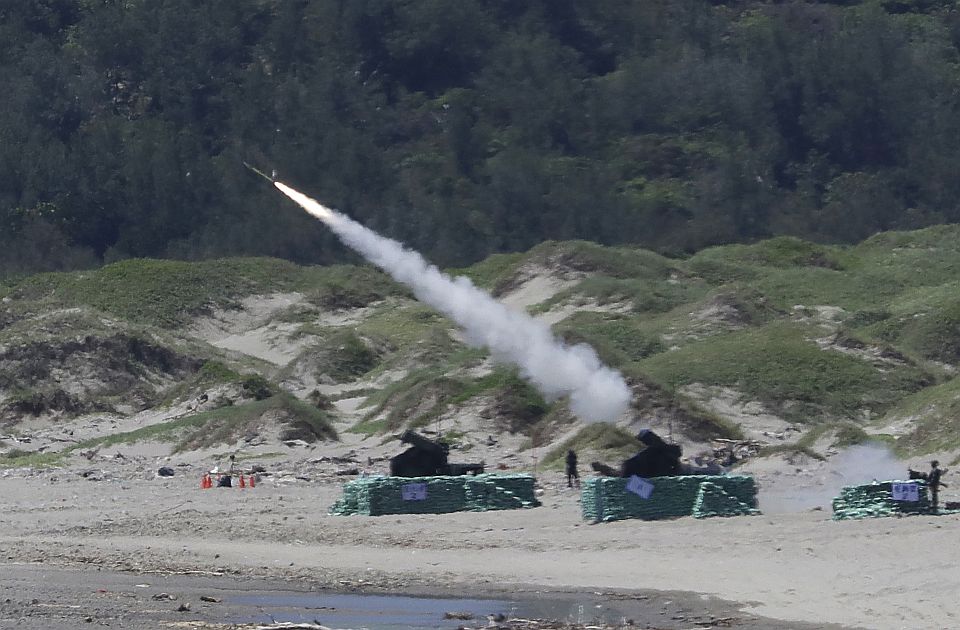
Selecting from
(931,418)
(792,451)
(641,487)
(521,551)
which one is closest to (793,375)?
(931,418)

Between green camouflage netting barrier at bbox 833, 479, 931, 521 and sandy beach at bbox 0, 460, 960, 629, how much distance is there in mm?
489

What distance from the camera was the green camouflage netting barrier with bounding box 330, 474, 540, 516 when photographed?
36.3 m

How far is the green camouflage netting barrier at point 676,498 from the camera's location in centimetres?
3259

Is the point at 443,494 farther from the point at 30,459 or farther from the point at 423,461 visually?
the point at 30,459

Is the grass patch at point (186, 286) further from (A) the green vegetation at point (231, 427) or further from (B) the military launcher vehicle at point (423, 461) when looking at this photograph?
(B) the military launcher vehicle at point (423, 461)

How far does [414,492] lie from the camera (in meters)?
36.8

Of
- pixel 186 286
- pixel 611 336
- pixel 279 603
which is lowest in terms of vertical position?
pixel 279 603

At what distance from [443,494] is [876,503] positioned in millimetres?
9038

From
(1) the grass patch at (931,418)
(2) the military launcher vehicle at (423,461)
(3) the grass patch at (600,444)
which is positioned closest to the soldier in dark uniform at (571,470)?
(2) the military launcher vehicle at (423,461)

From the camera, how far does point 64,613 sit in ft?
89.0

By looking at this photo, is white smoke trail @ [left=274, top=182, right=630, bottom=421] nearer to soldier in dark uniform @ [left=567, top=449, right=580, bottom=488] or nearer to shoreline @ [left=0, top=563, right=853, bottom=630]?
soldier in dark uniform @ [left=567, top=449, right=580, bottom=488]

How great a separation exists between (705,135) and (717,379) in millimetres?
84274

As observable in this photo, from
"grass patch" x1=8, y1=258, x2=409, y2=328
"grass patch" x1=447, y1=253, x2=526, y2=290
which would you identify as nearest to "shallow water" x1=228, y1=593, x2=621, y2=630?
"grass patch" x1=447, y1=253, x2=526, y2=290

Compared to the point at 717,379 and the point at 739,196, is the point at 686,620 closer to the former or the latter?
the point at 717,379
